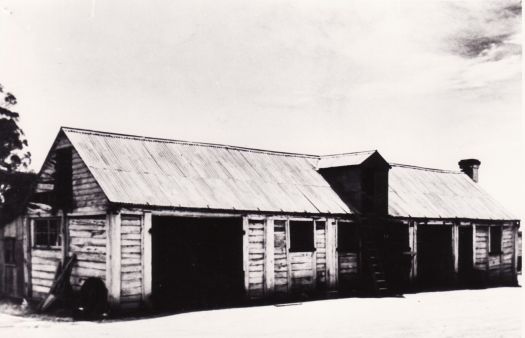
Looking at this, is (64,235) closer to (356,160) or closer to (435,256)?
(356,160)

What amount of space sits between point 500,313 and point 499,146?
12.5 metres

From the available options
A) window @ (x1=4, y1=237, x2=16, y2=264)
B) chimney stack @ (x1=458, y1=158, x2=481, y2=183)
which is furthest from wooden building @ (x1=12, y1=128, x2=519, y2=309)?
chimney stack @ (x1=458, y1=158, x2=481, y2=183)

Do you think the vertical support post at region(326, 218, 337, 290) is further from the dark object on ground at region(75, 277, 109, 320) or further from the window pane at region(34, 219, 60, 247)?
the window pane at region(34, 219, 60, 247)

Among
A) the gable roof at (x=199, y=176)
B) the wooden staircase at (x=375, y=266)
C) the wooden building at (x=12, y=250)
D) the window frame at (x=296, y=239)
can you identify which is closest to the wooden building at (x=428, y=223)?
the wooden staircase at (x=375, y=266)

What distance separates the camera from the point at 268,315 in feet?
61.8

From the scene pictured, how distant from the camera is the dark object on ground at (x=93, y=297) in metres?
18.6

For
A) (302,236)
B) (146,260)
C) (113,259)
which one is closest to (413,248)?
(302,236)

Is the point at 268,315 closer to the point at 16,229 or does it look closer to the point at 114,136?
the point at 114,136

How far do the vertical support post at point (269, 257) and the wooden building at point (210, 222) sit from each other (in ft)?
0.12

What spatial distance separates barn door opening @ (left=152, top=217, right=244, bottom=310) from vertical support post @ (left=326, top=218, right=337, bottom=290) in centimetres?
404

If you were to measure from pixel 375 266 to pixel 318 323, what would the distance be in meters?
8.92

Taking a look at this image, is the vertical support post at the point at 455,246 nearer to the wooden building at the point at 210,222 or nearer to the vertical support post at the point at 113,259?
the wooden building at the point at 210,222

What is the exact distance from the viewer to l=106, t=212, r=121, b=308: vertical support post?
1838 centimetres

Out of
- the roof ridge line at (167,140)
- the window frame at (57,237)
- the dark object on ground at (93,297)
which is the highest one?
the roof ridge line at (167,140)
